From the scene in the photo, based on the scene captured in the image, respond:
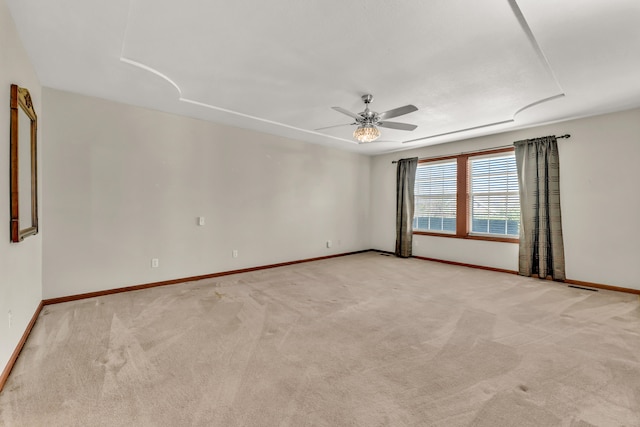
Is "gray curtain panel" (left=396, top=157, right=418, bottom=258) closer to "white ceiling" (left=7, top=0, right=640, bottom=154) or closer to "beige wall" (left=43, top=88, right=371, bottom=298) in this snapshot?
"beige wall" (left=43, top=88, right=371, bottom=298)

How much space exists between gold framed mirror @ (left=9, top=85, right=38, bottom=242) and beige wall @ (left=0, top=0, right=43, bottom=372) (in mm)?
84

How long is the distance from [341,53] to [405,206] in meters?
4.39

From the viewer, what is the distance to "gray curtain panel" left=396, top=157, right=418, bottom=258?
6.27 meters

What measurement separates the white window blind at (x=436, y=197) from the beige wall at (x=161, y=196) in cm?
224

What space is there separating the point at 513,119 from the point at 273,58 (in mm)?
3684

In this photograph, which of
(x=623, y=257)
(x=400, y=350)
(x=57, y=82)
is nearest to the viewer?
(x=400, y=350)

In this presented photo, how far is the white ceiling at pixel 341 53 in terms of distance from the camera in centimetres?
195

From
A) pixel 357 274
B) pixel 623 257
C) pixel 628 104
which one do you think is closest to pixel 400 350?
pixel 357 274

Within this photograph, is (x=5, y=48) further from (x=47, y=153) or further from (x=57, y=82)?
(x=47, y=153)

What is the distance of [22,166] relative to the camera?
90.0 inches

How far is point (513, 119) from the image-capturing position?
4.24 meters

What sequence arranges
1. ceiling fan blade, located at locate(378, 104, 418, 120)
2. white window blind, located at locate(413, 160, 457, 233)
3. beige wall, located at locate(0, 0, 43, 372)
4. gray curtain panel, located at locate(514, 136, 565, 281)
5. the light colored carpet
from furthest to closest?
1. white window blind, located at locate(413, 160, 457, 233)
2. gray curtain panel, located at locate(514, 136, 565, 281)
3. ceiling fan blade, located at locate(378, 104, 418, 120)
4. beige wall, located at locate(0, 0, 43, 372)
5. the light colored carpet

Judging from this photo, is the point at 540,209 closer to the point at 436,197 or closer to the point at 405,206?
the point at 436,197

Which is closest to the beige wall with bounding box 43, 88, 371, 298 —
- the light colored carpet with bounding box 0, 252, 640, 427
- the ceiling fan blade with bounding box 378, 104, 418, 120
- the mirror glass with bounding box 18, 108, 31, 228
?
the light colored carpet with bounding box 0, 252, 640, 427
